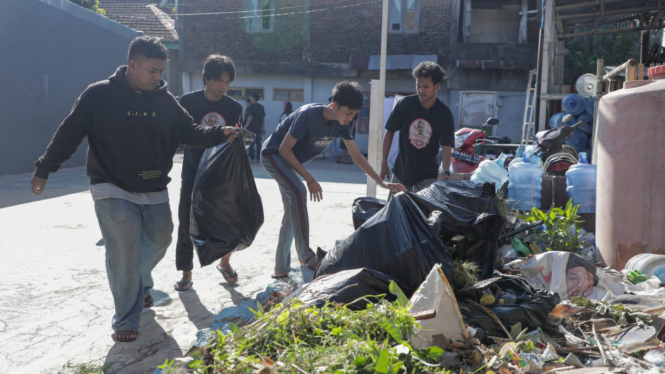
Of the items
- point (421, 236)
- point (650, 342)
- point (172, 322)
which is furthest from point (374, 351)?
point (172, 322)

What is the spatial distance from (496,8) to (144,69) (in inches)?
772

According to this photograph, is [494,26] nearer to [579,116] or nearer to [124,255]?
[579,116]

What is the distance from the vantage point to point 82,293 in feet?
14.5

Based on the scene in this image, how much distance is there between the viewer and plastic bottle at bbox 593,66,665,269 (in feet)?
14.4

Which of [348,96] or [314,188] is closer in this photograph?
[348,96]

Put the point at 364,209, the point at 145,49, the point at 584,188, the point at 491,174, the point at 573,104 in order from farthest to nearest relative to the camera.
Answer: the point at 573,104, the point at 491,174, the point at 584,188, the point at 364,209, the point at 145,49

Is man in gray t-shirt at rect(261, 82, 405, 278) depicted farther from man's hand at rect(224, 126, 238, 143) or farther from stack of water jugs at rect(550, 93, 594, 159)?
stack of water jugs at rect(550, 93, 594, 159)

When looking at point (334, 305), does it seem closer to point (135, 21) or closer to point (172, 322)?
point (172, 322)

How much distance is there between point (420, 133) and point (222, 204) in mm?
1840

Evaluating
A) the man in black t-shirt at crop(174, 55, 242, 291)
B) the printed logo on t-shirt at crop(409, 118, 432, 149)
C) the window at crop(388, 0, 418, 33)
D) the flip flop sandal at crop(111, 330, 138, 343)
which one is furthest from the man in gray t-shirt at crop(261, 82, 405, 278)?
the window at crop(388, 0, 418, 33)

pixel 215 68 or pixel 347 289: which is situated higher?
pixel 215 68

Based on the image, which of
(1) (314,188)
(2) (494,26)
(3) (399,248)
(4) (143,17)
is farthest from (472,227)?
(4) (143,17)

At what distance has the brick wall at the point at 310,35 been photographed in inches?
816

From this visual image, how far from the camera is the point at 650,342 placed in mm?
3068
